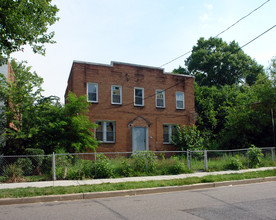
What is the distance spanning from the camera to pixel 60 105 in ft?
49.8

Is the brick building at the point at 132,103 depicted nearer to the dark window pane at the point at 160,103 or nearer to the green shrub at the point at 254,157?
the dark window pane at the point at 160,103

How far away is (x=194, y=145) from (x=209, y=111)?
24.5 feet

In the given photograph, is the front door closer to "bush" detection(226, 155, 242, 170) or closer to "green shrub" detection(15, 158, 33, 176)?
"bush" detection(226, 155, 242, 170)

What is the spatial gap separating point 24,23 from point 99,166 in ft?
27.9

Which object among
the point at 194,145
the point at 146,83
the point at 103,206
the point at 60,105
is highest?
the point at 146,83

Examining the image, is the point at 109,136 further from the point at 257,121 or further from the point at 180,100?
the point at 257,121

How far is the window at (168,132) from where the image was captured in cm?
2159

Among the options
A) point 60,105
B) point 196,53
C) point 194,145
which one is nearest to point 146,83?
point 194,145

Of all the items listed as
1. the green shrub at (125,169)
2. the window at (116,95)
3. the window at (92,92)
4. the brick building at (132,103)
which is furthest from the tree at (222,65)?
the green shrub at (125,169)

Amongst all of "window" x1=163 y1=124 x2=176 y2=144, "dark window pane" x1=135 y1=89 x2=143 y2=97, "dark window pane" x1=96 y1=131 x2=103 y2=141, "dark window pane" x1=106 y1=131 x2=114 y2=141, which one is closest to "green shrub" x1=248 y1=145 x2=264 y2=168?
"window" x1=163 y1=124 x2=176 y2=144

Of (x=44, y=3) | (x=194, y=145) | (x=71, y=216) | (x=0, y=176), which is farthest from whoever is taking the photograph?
(x=194, y=145)

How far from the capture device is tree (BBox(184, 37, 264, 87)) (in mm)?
39219

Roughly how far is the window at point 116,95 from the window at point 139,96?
1.28m

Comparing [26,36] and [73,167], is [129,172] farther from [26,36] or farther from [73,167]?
[26,36]
